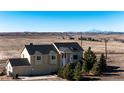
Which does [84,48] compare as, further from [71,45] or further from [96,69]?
[96,69]

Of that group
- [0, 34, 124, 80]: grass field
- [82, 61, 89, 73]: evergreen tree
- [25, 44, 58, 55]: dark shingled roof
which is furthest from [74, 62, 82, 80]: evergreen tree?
[25, 44, 58, 55]: dark shingled roof

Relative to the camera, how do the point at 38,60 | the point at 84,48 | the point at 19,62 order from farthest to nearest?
the point at 84,48, the point at 38,60, the point at 19,62

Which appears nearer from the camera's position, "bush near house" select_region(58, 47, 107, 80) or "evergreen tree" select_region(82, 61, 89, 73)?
"bush near house" select_region(58, 47, 107, 80)

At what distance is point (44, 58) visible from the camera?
14016mm

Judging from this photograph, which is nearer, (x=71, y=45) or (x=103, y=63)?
(x=71, y=45)

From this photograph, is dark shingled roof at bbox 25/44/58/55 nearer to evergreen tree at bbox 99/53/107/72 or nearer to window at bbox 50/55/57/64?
window at bbox 50/55/57/64

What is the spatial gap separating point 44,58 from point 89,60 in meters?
1.36

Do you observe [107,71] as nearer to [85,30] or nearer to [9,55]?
[85,30]

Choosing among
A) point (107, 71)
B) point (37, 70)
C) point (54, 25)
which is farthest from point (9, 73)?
point (107, 71)

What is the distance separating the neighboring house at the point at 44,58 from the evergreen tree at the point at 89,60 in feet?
0.77

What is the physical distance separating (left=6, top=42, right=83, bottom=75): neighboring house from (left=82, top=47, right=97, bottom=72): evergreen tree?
233 mm

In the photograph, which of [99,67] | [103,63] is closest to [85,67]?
[99,67]

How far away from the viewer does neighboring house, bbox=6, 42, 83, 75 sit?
13.5 m
